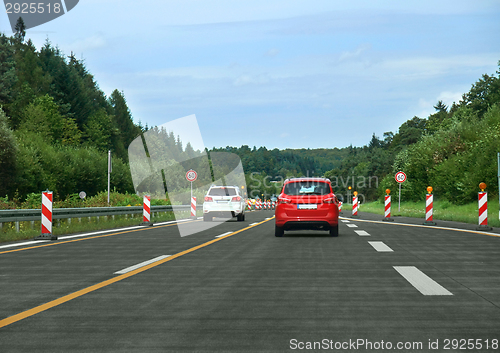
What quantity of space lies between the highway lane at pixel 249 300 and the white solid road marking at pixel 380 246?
46 cm

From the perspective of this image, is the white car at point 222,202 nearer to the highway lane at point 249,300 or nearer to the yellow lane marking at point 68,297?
the highway lane at point 249,300

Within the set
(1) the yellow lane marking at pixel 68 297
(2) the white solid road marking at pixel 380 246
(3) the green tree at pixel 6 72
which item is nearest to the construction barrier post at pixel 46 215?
(1) the yellow lane marking at pixel 68 297

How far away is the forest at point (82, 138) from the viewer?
47531 mm

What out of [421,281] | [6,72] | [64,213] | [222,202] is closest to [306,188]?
[64,213]

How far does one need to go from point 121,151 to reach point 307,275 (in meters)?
110

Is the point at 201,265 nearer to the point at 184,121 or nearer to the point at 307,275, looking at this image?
the point at 307,275

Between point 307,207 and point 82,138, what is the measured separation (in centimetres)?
8672

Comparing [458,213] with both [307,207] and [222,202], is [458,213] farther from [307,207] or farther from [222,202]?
[307,207]

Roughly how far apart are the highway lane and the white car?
16164 millimetres

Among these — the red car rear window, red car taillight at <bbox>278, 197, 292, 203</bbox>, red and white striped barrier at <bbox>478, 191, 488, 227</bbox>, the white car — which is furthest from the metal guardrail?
red and white striped barrier at <bbox>478, 191, 488, 227</bbox>

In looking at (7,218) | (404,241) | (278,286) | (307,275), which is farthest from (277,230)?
(278,286)

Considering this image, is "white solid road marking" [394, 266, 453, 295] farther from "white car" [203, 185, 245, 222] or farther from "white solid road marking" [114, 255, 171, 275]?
"white car" [203, 185, 245, 222]

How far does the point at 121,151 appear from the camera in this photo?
11538 centimetres

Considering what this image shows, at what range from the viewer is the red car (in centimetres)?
1661
